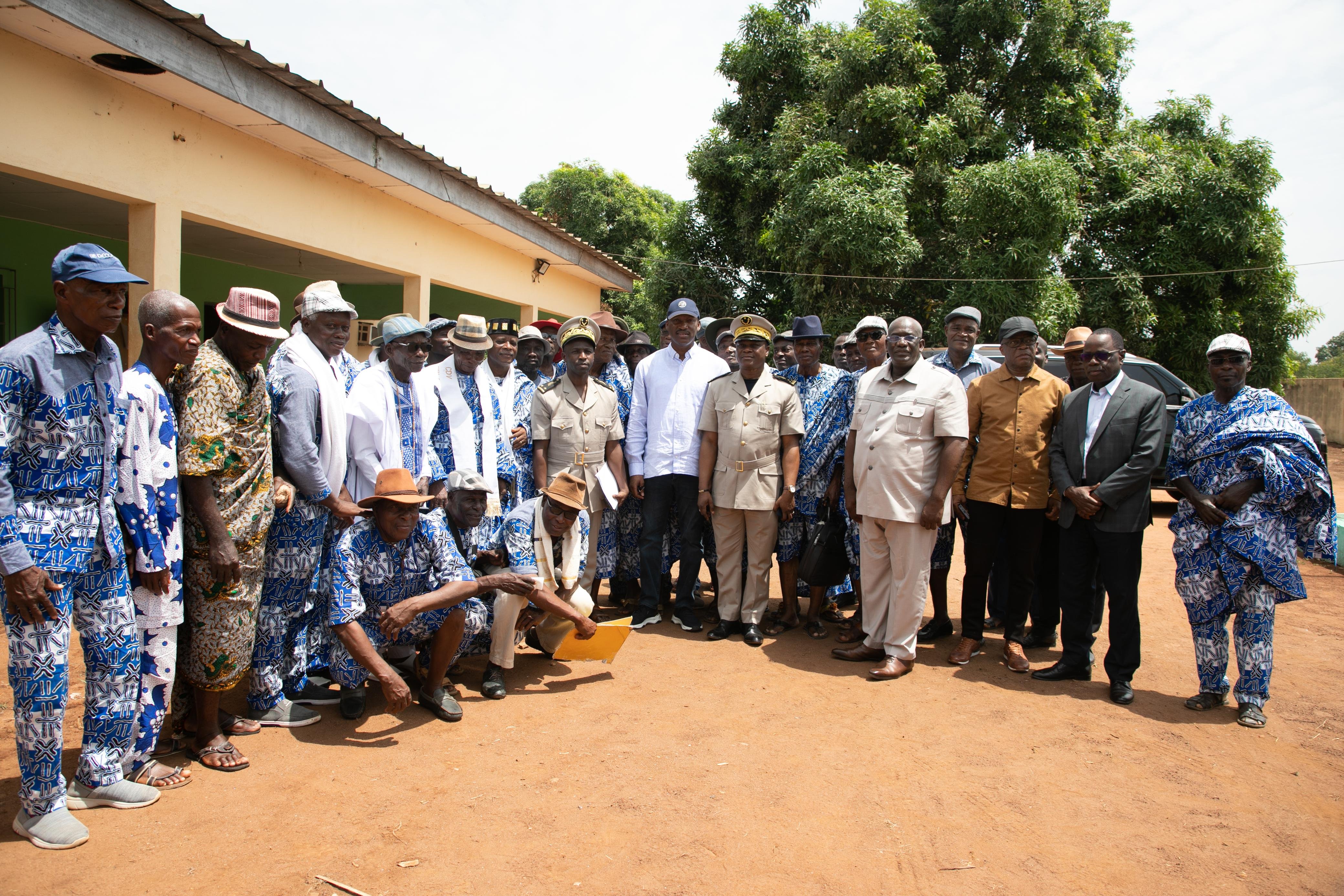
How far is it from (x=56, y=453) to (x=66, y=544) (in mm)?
323

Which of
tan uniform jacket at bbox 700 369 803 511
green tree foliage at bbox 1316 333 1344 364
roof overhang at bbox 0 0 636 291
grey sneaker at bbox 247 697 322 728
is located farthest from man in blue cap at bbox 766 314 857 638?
green tree foliage at bbox 1316 333 1344 364

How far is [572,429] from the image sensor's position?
5.60 metres

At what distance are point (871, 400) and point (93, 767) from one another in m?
4.24

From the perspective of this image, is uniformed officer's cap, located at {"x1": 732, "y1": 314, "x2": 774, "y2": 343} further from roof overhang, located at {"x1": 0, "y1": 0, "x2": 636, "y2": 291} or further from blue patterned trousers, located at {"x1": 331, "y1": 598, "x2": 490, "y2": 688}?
roof overhang, located at {"x1": 0, "y1": 0, "x2": 636, "y2": 291}

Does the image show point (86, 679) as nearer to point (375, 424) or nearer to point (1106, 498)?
point (375, 424)

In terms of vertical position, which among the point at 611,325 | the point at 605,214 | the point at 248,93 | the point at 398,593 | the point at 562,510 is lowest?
the point at 398,593

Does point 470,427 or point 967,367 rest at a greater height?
point 967,367

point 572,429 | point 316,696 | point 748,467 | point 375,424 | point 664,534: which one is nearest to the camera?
point 316,696

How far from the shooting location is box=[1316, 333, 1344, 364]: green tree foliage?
62.7m

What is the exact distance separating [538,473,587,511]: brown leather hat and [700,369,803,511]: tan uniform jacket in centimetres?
121

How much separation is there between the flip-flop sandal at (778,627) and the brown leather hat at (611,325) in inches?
102

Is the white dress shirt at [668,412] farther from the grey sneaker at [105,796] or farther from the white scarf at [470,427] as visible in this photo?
the grey sneaker at [105,796]

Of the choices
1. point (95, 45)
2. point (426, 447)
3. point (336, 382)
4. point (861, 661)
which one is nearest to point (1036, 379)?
point (861, 661)

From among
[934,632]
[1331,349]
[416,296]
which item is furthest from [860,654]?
[1331,349]
